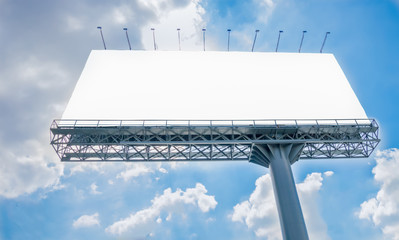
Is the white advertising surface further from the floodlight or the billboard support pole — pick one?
the billboard support pole

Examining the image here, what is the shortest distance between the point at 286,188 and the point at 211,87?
13.3m

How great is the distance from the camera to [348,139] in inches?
1006

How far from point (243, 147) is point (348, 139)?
973cm

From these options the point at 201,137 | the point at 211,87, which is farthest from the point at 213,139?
the point at 211,87

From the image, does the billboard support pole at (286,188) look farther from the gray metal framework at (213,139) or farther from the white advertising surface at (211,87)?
the white advertising surface at (211,87)

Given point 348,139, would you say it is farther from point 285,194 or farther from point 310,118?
point 285,194

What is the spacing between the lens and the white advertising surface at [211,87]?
26906mm

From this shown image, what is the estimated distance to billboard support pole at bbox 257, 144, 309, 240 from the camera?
20.1 metres

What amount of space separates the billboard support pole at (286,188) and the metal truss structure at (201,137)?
0.77m

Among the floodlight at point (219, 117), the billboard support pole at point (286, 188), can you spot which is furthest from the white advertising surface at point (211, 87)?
the billboard support pole at point (286, 188)

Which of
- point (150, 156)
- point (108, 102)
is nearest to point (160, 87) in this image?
point (108, 102)

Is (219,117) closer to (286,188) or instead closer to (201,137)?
(201,137)

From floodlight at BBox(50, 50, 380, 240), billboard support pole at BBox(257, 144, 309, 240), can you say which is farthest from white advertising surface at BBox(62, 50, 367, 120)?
billboard support pole at BBox(257, 144, 309, 240)

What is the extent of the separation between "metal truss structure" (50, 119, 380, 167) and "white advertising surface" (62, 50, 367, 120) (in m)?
1.20
